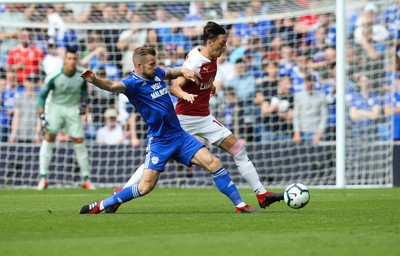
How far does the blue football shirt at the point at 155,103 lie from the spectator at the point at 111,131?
31.4ft

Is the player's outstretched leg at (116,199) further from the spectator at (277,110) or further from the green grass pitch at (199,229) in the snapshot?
the spectator at (277,110)

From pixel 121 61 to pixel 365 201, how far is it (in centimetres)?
870

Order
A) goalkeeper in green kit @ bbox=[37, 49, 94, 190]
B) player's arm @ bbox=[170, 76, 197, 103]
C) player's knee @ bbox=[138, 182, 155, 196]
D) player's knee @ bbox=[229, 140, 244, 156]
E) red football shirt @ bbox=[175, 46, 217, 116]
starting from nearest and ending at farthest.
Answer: player's arm @ bbox=[170, 76, 197, 103] < player's knee @ bbox=[138, 182, 155, 196] < red football shirt @ bbox=[175, 46, 217, 116] < player's knee @ bbox=[229, 140, 244, 156] < goalkeeper in green kit @ bbox=[37, 49, 94, 190]

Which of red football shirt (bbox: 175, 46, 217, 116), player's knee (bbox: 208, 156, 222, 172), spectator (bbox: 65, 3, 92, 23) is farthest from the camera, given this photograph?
spectator (bbox: 65, 3, 92, 23)

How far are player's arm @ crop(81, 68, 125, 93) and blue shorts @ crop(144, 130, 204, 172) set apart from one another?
2.54 feet

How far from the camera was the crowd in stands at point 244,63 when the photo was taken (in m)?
18.9


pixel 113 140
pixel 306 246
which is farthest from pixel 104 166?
pixel 306 246

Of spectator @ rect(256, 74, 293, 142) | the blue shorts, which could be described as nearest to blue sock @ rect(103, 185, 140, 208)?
the blue shorts

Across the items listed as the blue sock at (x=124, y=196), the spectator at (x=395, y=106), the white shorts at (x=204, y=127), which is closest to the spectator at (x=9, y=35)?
the spectator at (x=395, y=106)

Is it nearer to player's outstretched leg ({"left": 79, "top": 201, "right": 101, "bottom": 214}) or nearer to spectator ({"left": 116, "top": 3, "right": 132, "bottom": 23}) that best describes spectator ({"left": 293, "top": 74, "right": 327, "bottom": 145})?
spectator ({"left": 116, "top": 3, "right": 132, "bottom": 23})

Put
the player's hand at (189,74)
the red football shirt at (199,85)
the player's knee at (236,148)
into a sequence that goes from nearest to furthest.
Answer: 1. the player's hand at (189,74)
2. the red football shirt at (199,85)
3. the player's knee at (236,148)

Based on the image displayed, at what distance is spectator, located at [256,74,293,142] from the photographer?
19281mm

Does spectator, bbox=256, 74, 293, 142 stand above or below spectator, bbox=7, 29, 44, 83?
below

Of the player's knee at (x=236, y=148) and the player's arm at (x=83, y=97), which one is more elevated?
the player's arm at (x=83, y=97)
